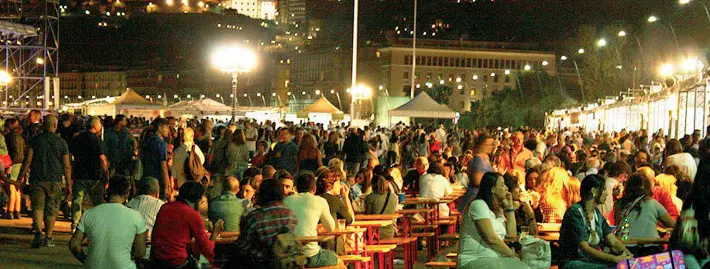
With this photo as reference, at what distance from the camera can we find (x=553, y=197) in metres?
12.6

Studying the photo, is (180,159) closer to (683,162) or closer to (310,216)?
(310,216)

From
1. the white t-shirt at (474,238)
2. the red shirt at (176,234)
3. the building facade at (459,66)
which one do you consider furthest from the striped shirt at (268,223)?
the building facade at (459,66)

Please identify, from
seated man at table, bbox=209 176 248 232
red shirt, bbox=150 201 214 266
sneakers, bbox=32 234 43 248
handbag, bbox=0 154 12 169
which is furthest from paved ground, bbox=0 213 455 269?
red shirt, bbox=150 201 214 266

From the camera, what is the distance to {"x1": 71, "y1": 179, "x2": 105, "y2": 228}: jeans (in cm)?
1416

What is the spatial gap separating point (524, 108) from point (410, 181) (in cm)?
7944

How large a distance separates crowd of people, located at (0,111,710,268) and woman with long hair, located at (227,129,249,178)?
2cm

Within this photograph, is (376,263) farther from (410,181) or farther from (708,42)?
(708,42)

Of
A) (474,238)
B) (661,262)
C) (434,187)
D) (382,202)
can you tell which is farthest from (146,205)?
(434,187)

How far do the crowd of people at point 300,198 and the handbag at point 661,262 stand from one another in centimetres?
5

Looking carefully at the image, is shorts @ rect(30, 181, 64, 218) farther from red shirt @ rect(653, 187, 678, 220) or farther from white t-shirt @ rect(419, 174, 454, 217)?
red shirt @ rect(653, 187, 678, 220)

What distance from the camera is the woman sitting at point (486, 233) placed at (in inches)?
302

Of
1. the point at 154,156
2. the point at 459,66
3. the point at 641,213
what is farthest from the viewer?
the point at 459,66

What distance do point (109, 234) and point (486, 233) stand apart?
8.64 feet

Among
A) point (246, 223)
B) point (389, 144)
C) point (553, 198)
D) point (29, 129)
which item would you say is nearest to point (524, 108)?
point (389, 144)
